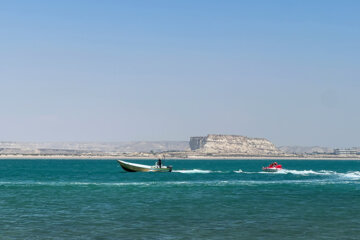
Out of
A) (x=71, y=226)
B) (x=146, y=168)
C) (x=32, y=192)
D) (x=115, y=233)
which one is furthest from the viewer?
(x=146, y=168)

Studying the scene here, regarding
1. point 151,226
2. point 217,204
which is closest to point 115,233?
point 151,226

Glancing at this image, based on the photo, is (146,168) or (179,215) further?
(146,168)

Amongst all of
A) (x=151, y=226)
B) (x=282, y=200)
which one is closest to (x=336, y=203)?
(x=282, y=200)

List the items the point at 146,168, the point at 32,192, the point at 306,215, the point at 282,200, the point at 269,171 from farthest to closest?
the point at 269,171, the point at 146,168, the point at 32,192, the point at 282,200, the point at 306,215

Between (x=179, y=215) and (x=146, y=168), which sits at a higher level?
(x=146, y=168)

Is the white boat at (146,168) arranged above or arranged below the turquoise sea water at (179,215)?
above

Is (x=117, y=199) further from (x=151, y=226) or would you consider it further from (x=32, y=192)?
(x=151, y=226)

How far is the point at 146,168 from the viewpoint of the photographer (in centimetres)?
11356

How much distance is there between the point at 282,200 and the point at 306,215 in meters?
10.7

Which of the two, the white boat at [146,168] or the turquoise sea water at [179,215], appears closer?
the turquoise sea water at [179,215]

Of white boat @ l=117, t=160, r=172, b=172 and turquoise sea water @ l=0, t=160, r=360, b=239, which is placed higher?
white boat @ l=117, t=160, r=172, b=172

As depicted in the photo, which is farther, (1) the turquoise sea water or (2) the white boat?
(2) the white boat

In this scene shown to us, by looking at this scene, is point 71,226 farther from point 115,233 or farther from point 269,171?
point 269,171

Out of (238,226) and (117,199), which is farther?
(117,199)
